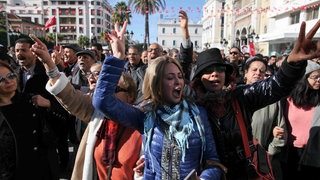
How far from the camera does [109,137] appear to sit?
7.15ft

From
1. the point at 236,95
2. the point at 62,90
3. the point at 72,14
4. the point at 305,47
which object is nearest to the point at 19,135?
the point at 62,90

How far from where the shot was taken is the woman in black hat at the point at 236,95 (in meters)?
1.77

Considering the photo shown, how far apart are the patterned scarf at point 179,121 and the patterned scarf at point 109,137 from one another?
1.46 ft

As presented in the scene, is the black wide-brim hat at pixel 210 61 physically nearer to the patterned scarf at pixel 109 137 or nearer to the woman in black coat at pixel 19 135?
the patterned scarf at pixel 109 137

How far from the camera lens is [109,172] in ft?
7.04

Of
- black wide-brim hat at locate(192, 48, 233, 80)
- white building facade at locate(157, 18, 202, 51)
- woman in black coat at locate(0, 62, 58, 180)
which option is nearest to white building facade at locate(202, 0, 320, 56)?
black wide-brim hat at locate(192, 48, 233, 80)

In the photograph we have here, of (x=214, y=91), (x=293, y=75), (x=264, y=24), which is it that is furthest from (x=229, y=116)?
(x=264, y=24)

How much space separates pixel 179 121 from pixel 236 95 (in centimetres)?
63

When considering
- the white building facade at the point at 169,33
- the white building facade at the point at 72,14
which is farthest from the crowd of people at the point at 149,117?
the white building facade at the point at 169,33

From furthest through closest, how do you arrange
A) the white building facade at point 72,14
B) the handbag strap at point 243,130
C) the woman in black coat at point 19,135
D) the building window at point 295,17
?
the white building facade at point 72,14 → the building window at point 295,17 → the woman in black coat at point 19,135 → the handbag strap at point 243,130

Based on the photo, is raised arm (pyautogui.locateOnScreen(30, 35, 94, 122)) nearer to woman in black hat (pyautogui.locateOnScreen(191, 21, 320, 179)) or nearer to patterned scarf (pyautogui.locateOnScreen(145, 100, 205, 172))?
patterned scarf (pyautogui.locateOnScreen(145, 100, 205, 172))

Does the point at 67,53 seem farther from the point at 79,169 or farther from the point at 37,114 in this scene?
the point at 79,169

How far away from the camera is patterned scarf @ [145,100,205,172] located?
5.63ft

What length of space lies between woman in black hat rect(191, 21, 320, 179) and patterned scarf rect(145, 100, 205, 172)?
21 centimetres
